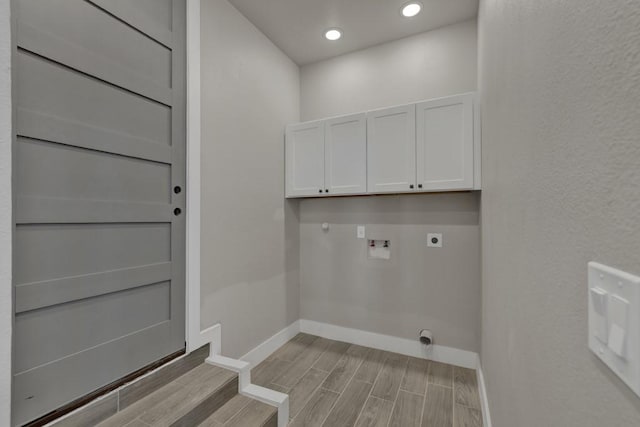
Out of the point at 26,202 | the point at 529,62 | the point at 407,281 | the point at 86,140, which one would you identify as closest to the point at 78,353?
the point at 26,202

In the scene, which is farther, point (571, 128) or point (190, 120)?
point (190, 120)

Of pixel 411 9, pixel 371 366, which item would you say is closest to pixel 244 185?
pixel 371 366

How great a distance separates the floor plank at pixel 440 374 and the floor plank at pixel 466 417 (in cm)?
24

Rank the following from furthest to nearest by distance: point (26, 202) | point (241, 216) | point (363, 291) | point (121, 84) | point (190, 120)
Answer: point (363, 291)
point (241, 216)
point (190, 120)
point (121, 84)
point (26, 202)

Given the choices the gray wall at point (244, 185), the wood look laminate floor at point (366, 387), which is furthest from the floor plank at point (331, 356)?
the gray wall at point (244, 185)

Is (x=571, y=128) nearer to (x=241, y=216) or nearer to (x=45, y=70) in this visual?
(x=45, y=70)

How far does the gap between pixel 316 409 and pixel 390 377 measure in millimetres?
669

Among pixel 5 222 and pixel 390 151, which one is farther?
pixel 390 151

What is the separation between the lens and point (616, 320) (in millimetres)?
349

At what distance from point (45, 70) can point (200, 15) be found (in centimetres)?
110

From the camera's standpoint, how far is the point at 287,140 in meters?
2.81

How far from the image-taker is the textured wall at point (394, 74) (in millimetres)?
2363

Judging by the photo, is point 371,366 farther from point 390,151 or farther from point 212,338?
point 390,151

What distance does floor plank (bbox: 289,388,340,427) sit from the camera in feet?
5.64
